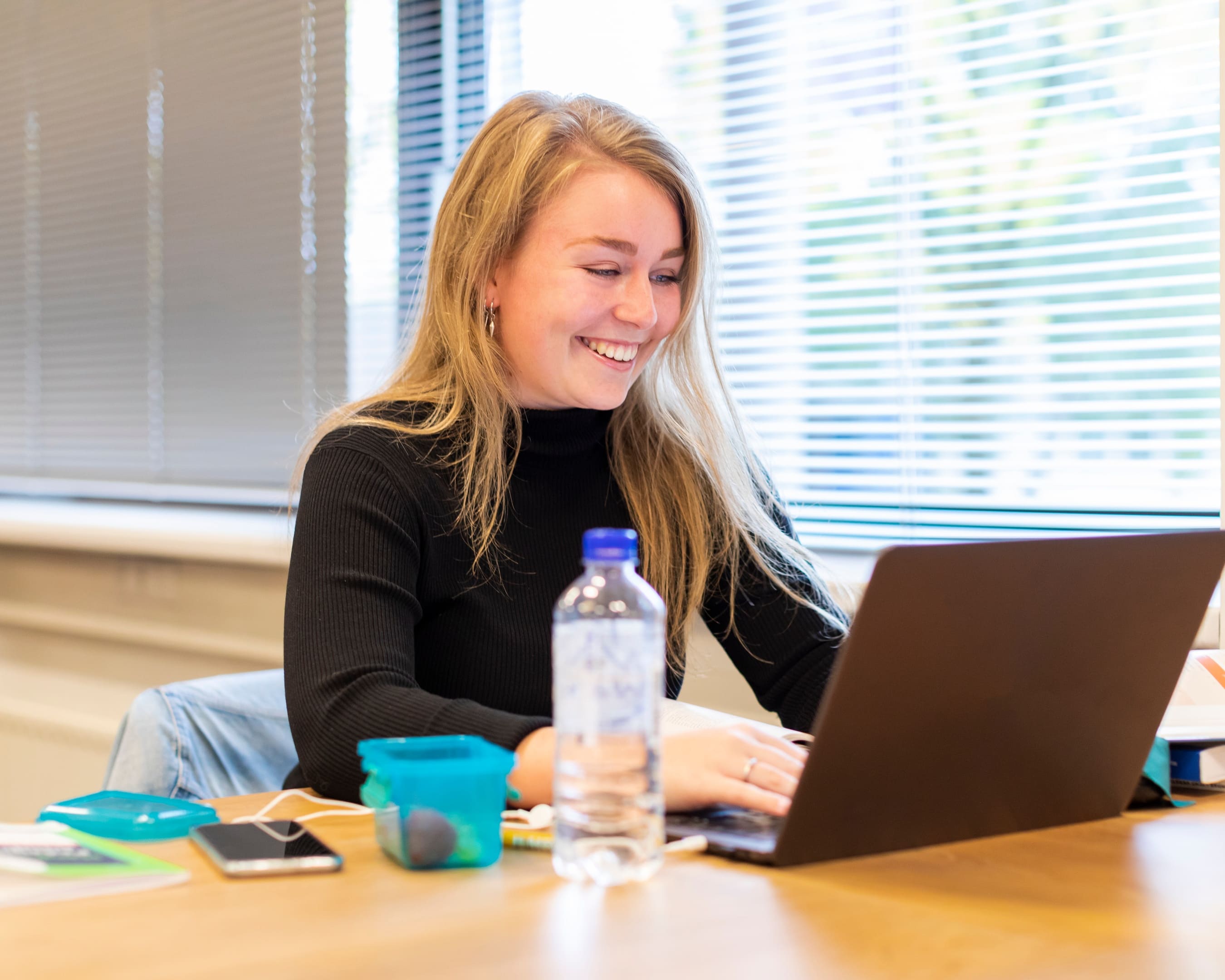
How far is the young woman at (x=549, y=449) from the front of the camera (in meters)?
1.32

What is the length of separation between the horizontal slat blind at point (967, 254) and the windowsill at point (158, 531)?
97 cm

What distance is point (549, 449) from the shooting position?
1512mm

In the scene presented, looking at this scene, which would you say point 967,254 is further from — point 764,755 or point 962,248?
point 764,755

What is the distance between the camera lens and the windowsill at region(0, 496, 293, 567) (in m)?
2.40

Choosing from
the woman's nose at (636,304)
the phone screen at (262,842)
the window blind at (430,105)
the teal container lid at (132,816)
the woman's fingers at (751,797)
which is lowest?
the teal container lid at (132,816)

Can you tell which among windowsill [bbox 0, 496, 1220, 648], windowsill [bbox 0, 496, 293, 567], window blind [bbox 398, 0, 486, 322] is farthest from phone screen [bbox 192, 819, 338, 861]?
window blind [bbox 398, 0, 486, 322]

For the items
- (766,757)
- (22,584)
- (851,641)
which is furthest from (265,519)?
(851,641)

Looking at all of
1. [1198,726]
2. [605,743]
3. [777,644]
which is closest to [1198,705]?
[1198,726]

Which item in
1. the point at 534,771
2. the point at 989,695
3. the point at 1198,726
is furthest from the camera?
the point at 1198,726

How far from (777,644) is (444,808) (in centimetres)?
80

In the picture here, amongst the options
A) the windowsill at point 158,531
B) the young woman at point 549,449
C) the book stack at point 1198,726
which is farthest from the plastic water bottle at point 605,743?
the windowsill at point 158,531

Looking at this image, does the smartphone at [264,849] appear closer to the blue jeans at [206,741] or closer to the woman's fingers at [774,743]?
the woman's fingers at [774,743]

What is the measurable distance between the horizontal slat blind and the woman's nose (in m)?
0.62

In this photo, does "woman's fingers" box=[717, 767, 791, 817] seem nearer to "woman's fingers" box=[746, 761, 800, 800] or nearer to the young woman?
"woman's fingers" box=[746, 761, 800, 800]
